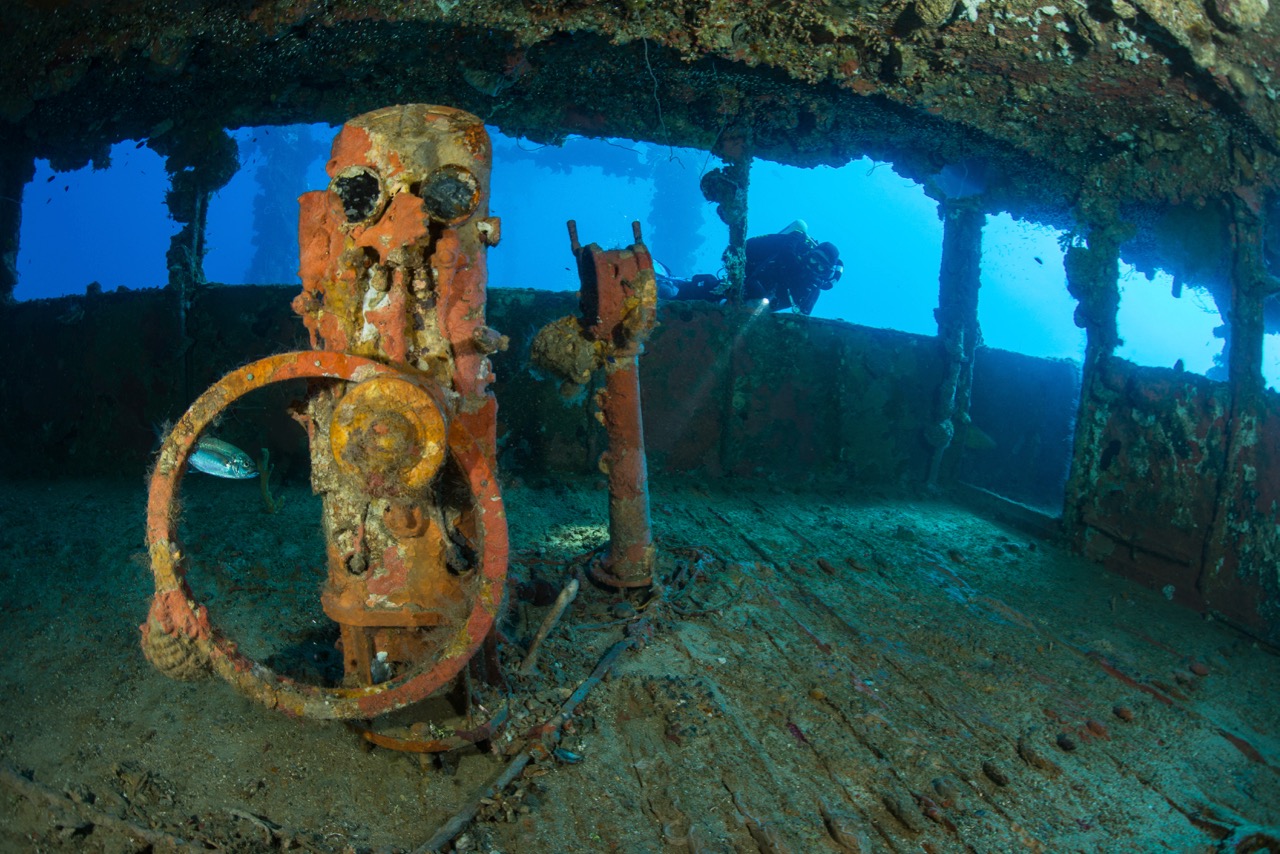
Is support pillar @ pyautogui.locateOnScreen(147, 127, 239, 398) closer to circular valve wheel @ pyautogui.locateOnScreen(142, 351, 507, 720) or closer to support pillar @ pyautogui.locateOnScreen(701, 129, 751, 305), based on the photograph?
support pillar @ pyautogui.locateOnScreen(701, 129, 751, 305)

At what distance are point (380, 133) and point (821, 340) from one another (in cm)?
495

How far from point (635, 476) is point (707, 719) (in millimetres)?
1315

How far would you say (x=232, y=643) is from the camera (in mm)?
1849

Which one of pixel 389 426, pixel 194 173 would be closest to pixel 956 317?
pixel 389 426

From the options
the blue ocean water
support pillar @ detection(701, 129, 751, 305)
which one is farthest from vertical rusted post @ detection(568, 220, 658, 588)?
the blue ocean water

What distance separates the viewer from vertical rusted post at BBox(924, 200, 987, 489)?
652 centimetres

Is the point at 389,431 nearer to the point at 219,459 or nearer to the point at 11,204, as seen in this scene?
the point at 219,459

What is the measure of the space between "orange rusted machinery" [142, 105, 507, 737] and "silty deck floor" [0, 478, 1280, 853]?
1.33 feet

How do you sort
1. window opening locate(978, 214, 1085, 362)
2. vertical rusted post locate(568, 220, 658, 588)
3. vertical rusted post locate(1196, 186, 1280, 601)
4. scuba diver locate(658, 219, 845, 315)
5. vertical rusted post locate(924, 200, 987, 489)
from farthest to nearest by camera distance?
window opening locate(978, 214, 1085, 362) → scuba diver locate(658, 219, 845, 315) → vertical rusted post locate(924, 200, 987, 489) → vertical rusted post locate(1196, 186, 1280, 601) → vertical rusted post locate(568, 220, 658, 588)

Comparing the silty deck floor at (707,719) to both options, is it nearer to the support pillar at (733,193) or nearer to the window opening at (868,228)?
the support pillar at (733,193)

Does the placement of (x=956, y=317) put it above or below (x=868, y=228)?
below

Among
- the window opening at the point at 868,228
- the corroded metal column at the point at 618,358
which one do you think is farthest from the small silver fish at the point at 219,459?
the window opening at the point at 868,228

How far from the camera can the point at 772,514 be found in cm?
523

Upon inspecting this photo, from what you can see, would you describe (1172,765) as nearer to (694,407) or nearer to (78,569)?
(694,407)
